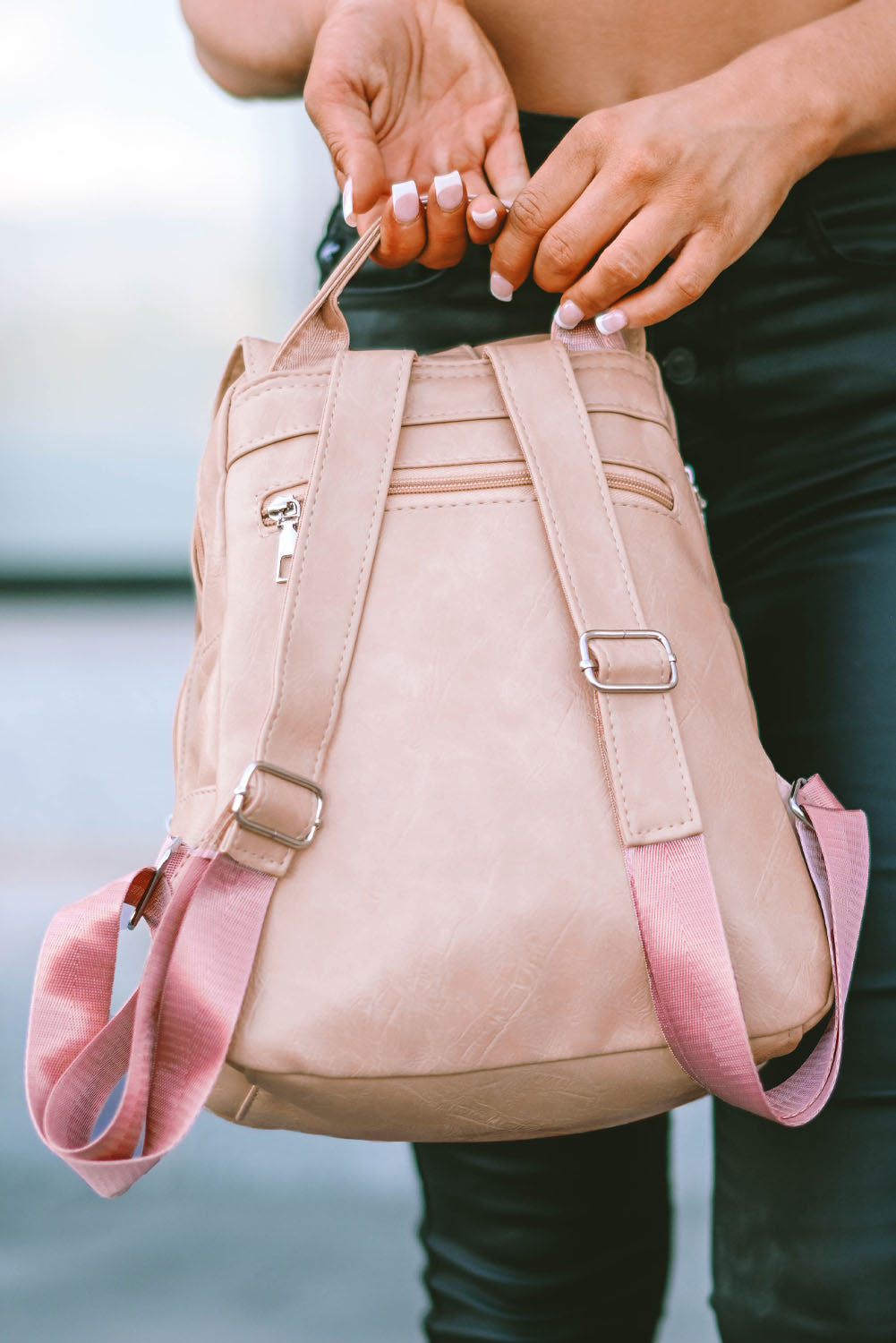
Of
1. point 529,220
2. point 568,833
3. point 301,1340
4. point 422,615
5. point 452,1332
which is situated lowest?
point 301,1340

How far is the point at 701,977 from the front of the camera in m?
0.53

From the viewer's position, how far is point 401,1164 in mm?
1578

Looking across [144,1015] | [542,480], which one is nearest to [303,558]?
[542,480]

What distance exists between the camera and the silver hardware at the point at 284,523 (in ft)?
1.93

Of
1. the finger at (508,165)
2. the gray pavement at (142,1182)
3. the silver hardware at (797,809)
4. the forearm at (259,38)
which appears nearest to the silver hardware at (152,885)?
the silver hardware at (797,809)

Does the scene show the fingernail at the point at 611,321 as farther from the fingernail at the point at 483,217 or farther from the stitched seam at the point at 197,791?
the stitched seam at the point at 197,791

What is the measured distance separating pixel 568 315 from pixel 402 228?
11 cm

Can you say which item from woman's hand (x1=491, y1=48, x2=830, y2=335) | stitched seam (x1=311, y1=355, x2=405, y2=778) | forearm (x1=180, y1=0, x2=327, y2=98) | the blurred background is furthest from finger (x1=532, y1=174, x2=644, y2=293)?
→ the blurred background

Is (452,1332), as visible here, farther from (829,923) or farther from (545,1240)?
(829,923)

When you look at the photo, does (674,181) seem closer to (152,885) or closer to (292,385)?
A: (292,385)

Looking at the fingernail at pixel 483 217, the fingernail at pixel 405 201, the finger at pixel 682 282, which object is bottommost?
the finger at pixel 682 282

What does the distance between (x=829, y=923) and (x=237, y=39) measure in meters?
0.70

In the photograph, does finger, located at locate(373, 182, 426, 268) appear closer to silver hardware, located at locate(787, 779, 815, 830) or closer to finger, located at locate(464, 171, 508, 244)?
finger, located at locate(464, 171, 508, 244)

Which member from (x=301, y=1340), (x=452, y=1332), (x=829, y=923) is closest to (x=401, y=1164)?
(x=301, y=1340)
